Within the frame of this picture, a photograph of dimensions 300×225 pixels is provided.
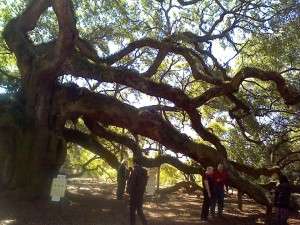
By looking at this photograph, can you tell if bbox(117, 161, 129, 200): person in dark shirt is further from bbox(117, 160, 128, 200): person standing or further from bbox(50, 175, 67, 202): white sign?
bbox(50, 175, 67, 202): white sign

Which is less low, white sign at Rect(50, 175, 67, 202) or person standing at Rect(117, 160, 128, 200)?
person standing at Rect(117, 160, 128, 200)

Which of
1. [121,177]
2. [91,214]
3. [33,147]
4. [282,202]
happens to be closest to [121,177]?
[121,177]

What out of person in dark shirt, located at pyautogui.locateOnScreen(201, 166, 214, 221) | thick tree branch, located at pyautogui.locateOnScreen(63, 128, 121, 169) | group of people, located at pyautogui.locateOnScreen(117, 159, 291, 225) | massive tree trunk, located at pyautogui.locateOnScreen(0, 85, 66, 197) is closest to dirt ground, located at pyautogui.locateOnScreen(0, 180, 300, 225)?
person in dark shirt, located at pyautogui.locateOnScreen(201, 166, 214, 221)

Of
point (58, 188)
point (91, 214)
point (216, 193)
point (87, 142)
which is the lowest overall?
point (91, 214)

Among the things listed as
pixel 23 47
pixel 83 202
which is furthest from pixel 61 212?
pixel 23 47

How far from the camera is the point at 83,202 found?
44.2ft

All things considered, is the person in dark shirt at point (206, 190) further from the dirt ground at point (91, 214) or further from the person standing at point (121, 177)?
the person standing at point (121, 177)

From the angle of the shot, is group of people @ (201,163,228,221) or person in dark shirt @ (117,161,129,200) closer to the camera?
group of people @ (201,163,228,221)

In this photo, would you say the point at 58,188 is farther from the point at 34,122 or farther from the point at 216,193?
the point at 216,193

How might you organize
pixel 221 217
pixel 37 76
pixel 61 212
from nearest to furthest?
pixel 61 212 → pixel 221 217 → pixel 37 76

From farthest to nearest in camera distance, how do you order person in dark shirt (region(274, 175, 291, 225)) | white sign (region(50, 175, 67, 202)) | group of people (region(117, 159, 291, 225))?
person in dark shirt (region(274, 175, 291, 225)), white sign (region(50, 175, 67, 202)), group of people (region(117, 159, 291, 225))

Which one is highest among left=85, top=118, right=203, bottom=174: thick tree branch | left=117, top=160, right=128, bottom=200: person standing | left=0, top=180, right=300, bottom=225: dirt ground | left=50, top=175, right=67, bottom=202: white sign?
left=85, top=118, right=203, bottom=174: thick tree branch

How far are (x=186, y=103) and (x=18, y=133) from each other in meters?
A: 4.96

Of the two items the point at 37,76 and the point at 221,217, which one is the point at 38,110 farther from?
the point at 221,217
